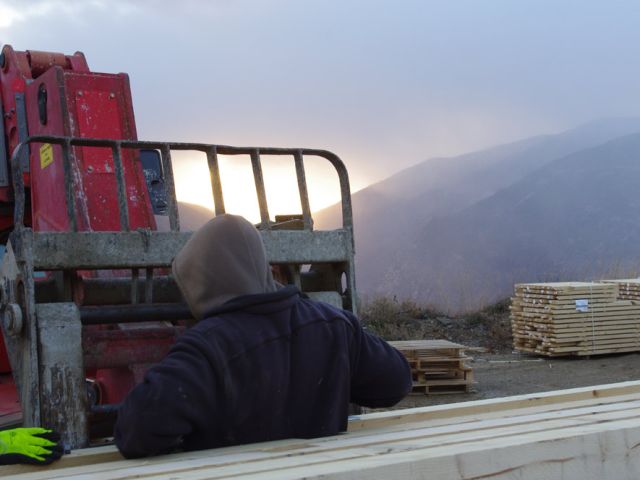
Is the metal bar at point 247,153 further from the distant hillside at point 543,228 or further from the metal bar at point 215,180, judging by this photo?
the distant hillside at point 543,228

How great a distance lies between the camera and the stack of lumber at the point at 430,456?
2.48 meters

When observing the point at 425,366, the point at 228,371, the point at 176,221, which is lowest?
the point at 425,366

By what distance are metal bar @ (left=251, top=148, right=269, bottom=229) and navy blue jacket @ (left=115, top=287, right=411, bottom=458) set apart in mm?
1669

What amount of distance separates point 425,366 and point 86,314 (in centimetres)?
796

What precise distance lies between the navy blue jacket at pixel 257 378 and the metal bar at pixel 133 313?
1.45 m

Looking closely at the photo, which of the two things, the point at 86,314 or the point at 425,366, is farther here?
the point at 425,366

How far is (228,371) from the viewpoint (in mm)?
2881

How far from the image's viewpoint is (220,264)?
294 centimetres

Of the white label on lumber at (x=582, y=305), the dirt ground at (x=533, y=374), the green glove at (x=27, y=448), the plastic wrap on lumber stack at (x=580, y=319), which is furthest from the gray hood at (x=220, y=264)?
the white label on lumber at (x=582, y=305)

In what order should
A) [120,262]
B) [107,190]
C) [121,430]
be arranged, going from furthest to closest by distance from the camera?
[107,190], [120,262], [121,430]

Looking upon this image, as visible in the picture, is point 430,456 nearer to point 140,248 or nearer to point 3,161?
point 140,248

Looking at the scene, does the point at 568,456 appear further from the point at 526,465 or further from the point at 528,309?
the point at 528,309

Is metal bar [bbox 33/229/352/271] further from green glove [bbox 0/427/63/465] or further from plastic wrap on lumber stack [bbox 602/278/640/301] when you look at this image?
plastic wrap on lumber stack [bbox 602/278/640/301]

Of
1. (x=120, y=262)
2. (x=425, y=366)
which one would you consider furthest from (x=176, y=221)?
(x=425, y=366)
